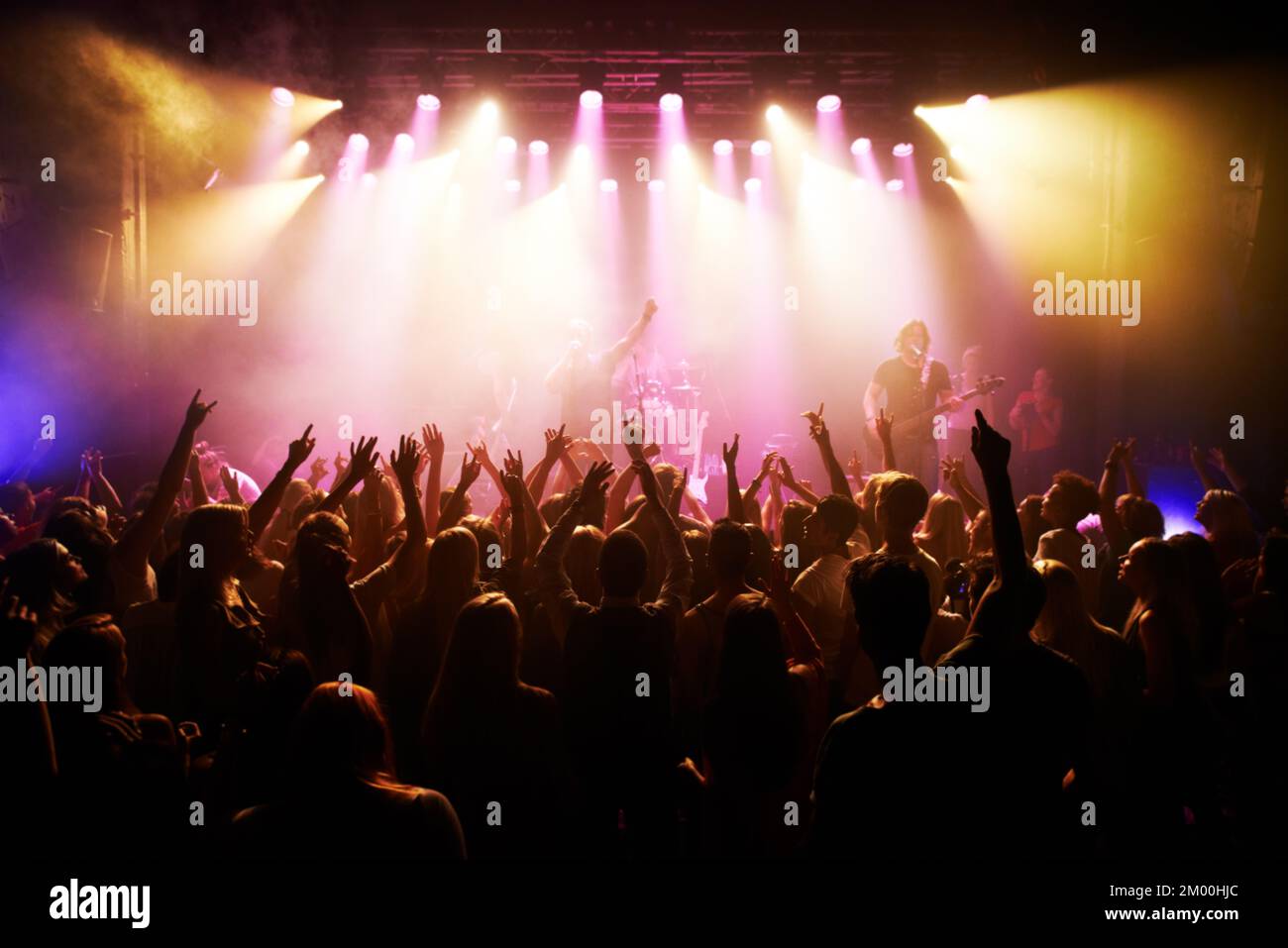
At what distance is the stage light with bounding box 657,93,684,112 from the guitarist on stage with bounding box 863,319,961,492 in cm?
419

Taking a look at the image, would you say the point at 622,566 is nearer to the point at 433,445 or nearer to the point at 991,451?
the point at 991,451

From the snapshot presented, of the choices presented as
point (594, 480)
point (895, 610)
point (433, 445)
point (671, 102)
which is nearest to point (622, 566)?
point (594, 480)

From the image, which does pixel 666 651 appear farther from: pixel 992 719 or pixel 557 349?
pixel 557 349

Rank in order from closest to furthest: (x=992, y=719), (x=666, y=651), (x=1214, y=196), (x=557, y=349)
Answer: (x=992, y=719)
(x=666, y=651)
(x=1214, y=196)
(x=557, y=349)

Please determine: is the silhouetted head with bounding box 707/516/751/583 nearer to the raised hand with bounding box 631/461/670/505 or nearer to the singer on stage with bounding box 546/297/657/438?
the raised hand with bounding box 631/461/670/505

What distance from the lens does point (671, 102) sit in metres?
9.91

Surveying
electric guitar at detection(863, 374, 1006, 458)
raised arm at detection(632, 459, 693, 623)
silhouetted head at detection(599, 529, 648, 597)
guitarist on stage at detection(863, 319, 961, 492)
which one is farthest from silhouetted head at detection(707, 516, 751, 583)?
guitarist on stage at detection(863, 319, 961, 492)

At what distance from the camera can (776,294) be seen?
41.0 feet

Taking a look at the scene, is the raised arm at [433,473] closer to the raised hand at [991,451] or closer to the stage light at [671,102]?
the raised hand at [991,451]

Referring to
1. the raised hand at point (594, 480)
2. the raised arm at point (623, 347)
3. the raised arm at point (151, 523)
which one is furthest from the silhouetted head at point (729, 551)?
the raised arm at point (623, 347)

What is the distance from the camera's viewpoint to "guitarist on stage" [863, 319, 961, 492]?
34.9 feet

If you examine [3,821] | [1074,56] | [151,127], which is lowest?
[3,821]

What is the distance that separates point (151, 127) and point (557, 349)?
18.8 feet

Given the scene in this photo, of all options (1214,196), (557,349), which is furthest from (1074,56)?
(557,349)
